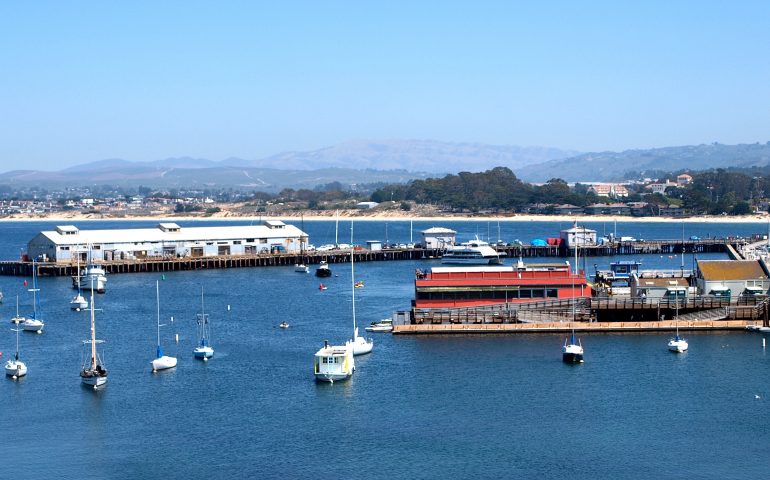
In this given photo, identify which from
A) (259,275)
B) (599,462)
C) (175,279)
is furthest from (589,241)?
(599,462)

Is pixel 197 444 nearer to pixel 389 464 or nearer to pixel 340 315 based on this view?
pixel 389 464

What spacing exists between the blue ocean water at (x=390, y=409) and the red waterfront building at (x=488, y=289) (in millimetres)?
4670

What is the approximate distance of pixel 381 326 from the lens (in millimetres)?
56594

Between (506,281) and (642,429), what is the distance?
70.6ft

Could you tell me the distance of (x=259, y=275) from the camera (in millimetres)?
91188

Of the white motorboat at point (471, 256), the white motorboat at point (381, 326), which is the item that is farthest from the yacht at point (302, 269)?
the white motorboat at point (381, 326)

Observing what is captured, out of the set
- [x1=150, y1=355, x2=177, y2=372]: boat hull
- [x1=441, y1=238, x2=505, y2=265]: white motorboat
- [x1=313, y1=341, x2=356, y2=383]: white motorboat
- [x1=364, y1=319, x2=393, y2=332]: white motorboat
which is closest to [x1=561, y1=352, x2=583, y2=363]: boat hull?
[x1=313, y1=341, x2=356, y2=383]: white motorboat

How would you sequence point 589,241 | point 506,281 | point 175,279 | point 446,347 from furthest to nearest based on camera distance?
1. point 589,241
2. point 175,279
3. point 506,281
4. point 446,347

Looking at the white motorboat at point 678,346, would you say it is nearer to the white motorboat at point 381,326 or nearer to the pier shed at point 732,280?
the pier shed at point 732,280

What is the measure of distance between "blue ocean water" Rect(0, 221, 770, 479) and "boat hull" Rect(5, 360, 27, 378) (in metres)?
0.61

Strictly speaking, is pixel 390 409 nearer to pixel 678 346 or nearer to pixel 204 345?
pixel 204 345

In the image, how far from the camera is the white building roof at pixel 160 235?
9512 cm

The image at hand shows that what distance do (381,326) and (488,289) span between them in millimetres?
6084

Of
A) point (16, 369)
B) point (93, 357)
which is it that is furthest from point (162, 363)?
point (16, 369)
